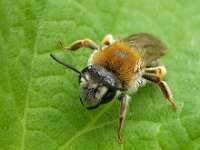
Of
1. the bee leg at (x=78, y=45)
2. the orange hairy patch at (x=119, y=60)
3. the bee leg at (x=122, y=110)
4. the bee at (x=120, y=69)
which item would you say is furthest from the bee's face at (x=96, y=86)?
the bee leg at (x=78, y=45)

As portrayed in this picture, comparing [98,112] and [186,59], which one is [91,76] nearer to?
[98,112]

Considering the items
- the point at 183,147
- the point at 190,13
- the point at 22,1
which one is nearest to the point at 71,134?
the point at 183,147

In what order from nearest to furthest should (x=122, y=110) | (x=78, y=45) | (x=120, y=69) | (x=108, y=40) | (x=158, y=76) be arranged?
(x=120, y=69), (x=122, y=110), (x=78, y=45), (x=108, y=40), (x=158, y=76)

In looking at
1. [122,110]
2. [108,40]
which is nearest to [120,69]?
[122,110]

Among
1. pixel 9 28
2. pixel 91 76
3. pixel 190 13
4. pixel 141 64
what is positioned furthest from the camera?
pixel 190 13

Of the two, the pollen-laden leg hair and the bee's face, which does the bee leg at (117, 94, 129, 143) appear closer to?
the bee's face

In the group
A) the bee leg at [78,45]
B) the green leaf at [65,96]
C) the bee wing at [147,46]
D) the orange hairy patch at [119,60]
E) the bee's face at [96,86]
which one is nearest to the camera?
the bee's face at [96,86]

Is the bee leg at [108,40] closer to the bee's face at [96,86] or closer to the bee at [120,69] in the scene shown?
the bee at [120,69]

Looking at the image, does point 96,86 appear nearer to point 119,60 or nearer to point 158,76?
point 119,60
